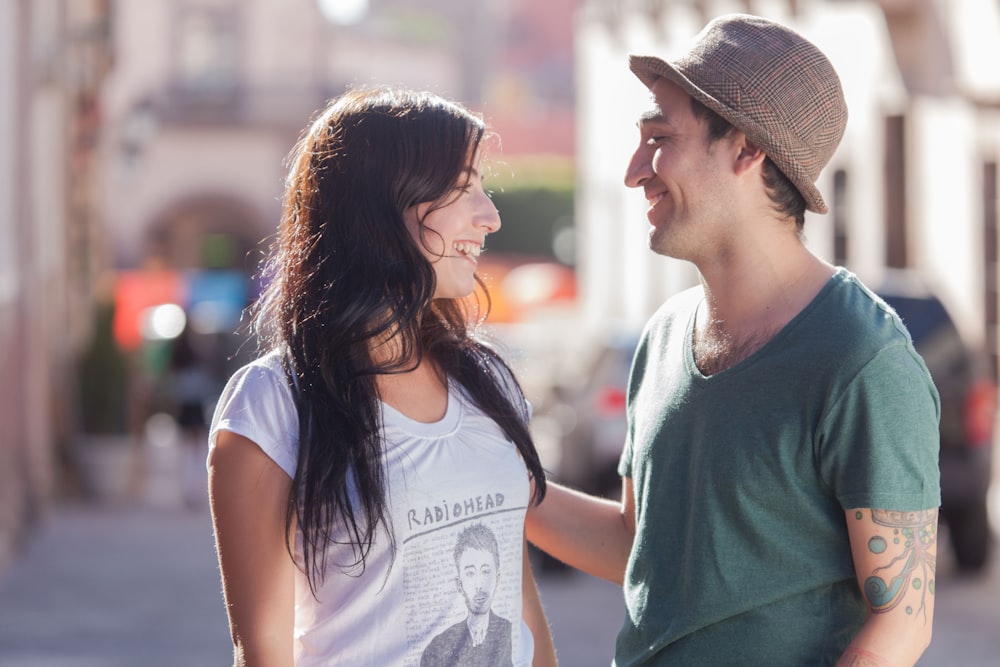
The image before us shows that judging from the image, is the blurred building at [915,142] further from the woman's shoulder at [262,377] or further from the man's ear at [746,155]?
the woman's shoulder at [262,377]

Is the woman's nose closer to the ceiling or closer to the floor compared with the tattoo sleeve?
closer to the ceiling

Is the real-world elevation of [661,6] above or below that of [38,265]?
above

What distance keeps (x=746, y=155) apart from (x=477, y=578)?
2.73 feet

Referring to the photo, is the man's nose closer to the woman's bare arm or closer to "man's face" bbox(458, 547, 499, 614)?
"man's face" bbox(458, 547, 499, 614)

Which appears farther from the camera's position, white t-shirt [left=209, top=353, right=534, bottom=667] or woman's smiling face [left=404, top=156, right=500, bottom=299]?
woman's smiling face [left=404, top=156, right=500, bottom=299]

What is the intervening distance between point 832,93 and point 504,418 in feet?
2.60

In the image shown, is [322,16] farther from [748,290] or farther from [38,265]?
[748,290]

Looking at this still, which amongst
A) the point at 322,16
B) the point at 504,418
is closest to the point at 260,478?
the point at 504,418

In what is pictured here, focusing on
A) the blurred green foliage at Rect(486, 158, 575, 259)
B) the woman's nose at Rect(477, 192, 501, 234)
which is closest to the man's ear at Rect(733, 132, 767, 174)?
the woman's nose at Rect(477, 192, 501, 234)

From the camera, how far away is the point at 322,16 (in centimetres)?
4666

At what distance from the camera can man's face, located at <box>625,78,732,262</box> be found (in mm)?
2947

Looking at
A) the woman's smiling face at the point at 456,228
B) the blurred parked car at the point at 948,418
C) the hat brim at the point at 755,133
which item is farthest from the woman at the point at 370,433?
the blurred parked car at the point at 948,418

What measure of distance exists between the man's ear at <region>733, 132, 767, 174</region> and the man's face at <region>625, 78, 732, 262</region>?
0.02 metres

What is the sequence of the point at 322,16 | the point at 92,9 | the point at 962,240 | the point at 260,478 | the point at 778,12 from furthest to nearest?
1. the point at 322,16
2. the point at 92,9
3. the point at 778,12
4. the point at 962,240
5. the point at 260,478
